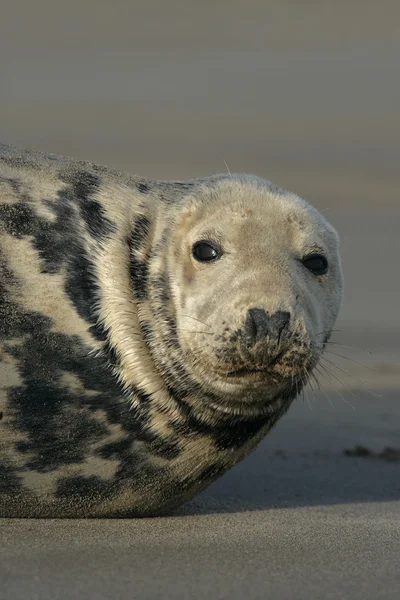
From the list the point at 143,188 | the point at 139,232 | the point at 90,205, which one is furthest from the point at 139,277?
the point at 143,188

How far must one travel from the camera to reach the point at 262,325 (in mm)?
4449

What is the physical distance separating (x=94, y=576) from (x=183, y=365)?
4.60 feet

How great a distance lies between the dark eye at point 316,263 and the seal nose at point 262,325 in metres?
0.66

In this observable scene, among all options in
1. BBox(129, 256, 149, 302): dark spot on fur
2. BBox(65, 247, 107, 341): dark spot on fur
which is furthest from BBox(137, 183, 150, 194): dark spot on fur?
BBox(65, 247, 107, 341): dark spot on fur

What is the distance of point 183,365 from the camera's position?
4906 millimetres

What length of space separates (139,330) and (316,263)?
2.74 feet

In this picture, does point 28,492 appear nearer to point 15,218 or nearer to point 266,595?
point 15,218

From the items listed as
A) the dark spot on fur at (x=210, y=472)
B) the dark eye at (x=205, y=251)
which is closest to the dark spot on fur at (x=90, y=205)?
the dark eye at (x=205, y=251)

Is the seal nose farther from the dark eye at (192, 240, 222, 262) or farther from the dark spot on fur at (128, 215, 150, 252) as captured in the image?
the dark spot on fur at (128, 215, 150, 252)

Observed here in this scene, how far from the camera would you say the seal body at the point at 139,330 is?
4.66 m

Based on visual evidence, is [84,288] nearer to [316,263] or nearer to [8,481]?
Result: [8,481]

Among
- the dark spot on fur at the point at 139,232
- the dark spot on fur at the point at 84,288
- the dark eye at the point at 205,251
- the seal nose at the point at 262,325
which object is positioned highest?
the dark spot on fur at the point at 139,232

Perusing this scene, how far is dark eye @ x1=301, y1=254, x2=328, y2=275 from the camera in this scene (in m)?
5.10

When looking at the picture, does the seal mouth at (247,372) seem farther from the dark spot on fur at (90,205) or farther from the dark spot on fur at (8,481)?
the dark spot on fur at (8,481)
